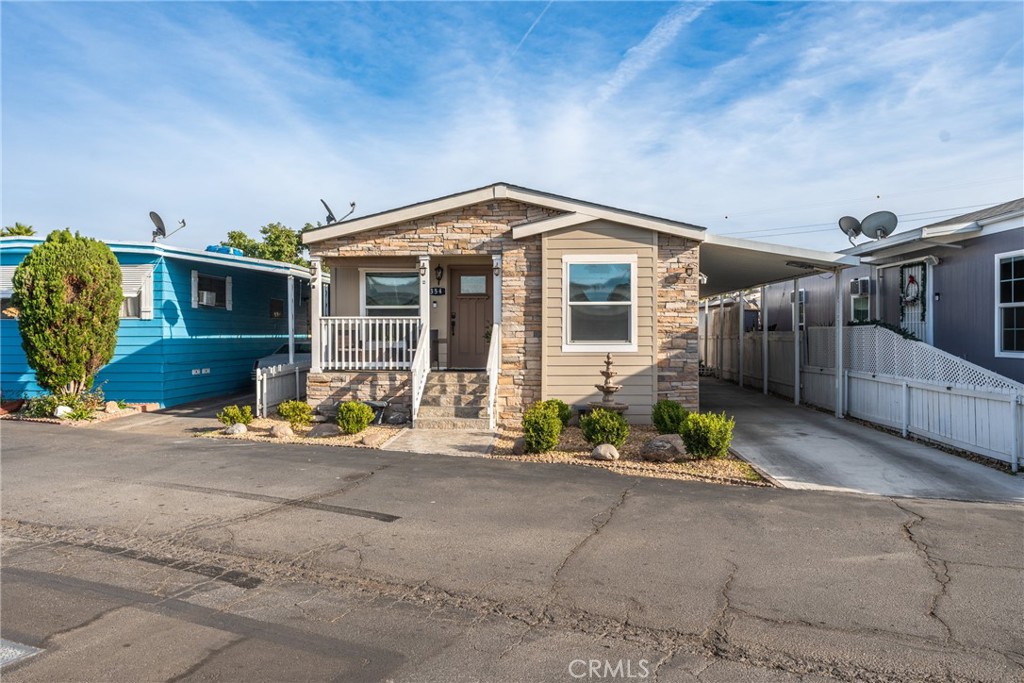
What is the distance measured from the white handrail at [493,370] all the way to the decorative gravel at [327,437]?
151 cm

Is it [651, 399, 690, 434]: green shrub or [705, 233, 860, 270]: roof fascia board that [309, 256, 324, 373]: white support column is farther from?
[705, 233, 860, 270]: roof fascia board

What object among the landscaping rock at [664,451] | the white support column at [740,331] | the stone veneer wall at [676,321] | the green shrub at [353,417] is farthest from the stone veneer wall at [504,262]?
the white support column at [740,331]

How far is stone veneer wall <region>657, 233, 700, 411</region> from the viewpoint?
11664 millimetres

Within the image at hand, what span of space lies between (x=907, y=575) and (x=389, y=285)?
10.6 metres

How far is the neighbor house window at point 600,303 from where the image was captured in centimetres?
1172

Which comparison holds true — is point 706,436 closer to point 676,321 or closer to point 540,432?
point 540,432

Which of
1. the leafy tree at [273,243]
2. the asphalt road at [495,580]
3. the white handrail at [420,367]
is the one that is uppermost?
the leafy tree at [273,243]

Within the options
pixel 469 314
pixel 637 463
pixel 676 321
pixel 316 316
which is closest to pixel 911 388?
pixel 676 321

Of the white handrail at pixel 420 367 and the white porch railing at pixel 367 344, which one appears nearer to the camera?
the white handrail at pixel 420 367

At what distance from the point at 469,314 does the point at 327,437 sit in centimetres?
439

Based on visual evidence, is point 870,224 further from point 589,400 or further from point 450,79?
point 450,79

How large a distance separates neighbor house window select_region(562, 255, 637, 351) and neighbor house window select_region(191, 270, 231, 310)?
844 centimetres

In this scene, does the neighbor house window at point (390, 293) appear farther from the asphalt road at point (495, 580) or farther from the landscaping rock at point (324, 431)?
the asphalt road at point (495, 580)

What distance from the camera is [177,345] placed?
14.2 m
